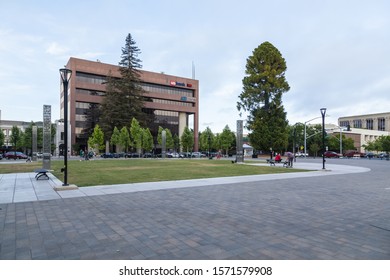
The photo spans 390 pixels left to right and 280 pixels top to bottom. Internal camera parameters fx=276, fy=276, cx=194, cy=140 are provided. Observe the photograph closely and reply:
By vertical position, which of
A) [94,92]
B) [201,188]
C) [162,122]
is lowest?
[201,188]

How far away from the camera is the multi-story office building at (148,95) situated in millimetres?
69188

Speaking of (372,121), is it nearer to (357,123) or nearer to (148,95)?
(357,123)

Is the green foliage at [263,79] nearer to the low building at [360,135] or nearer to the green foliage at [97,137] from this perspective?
the green foliage at [97,137]

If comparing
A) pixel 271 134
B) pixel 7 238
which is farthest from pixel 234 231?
pixel 271 134

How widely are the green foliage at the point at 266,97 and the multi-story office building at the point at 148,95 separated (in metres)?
33.0

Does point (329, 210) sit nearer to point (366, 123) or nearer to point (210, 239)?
point (210, 239)

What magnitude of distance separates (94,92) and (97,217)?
7100 centimetres

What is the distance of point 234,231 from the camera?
5.66m

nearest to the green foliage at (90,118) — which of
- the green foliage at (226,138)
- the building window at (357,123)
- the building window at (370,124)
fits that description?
the green foliage at (226,138)

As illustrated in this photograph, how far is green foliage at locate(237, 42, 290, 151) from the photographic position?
4581cm

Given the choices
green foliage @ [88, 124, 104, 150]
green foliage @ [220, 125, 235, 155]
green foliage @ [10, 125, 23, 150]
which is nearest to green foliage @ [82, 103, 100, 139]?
green foliage @ [88, 124, 104, 150]

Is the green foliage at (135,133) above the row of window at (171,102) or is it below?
below

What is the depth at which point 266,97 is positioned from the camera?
154 ft

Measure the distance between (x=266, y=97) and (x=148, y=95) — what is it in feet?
135
